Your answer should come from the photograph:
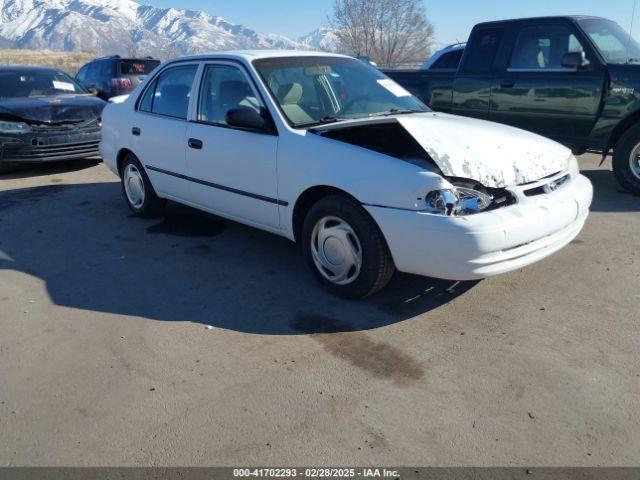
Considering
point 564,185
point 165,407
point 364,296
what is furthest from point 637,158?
point 165,407

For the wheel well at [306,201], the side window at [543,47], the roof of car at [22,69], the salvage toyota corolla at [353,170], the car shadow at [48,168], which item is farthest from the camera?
the roof of car at [22,69]

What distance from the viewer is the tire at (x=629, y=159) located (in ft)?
20.6

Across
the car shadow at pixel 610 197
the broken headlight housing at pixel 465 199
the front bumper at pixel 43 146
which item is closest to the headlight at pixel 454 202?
the broken headlight housing at pixel 465 199

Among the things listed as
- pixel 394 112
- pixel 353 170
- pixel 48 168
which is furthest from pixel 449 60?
pixel 353 170

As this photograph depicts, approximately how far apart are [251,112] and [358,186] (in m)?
1.12

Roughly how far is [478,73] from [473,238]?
4.85 m

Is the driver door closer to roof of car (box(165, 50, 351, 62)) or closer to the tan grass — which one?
roof of car (box(165, 50, 351, 62))

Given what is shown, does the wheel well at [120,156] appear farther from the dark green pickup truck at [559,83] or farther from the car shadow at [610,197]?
the car shadow at [610,197]

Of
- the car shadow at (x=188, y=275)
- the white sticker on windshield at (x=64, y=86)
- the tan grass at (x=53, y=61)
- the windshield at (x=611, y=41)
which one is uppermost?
the windshield at (x=611, y=41)

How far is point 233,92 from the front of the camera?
181 inches

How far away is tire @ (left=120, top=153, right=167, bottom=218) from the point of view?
18.7 ft

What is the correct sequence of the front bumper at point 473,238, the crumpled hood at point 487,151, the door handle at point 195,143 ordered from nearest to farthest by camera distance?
the front bumper at point 473,238, the crumpled hood at point 487,151, the door handle at point 195,143

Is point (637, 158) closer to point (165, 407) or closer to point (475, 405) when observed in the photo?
point (475, 405)

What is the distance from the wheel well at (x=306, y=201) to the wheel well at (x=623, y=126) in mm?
4180
